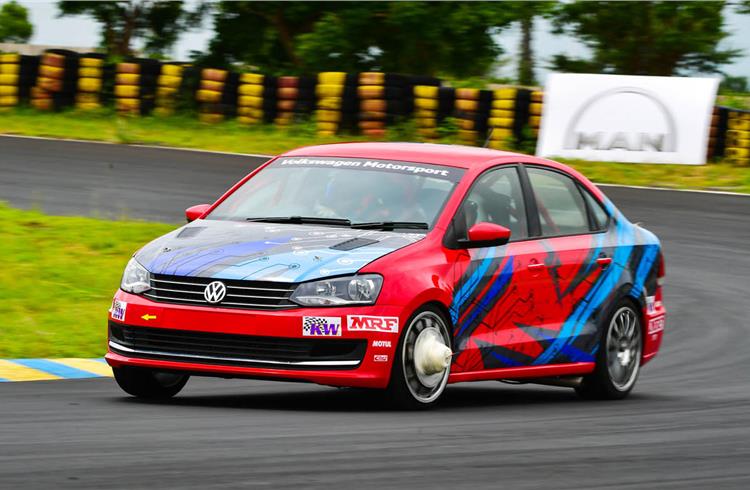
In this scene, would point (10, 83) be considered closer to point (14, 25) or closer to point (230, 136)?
point (230, 136)

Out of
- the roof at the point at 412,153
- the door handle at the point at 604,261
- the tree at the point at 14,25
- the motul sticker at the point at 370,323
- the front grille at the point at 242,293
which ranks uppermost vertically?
the roof at the point at 412,153

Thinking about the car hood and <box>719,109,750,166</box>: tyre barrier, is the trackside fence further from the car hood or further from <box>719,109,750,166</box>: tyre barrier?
the car hood

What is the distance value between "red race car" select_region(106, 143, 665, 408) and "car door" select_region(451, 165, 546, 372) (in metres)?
0.01

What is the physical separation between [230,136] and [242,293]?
1939cm

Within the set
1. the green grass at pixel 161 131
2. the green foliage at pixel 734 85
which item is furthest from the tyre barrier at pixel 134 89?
the green foliage at pixel 734 85

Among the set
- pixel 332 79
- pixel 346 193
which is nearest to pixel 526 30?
pixel 332 79

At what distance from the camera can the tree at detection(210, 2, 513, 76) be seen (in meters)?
31.0

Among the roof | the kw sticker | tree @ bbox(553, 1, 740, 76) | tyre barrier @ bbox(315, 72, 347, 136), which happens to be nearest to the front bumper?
the roof

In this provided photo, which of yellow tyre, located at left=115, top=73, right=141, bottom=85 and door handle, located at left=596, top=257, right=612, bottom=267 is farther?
A: yellow tyre, located at left=115, top=73, right=141, bottom=85

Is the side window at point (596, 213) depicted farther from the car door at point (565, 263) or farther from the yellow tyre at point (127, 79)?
the yellow tyre at point (127, 79)

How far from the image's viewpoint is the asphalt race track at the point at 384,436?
5.43m

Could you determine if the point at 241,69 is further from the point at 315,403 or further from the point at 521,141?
the point at 315,403

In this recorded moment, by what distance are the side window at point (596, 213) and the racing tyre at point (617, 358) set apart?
522 millimetres

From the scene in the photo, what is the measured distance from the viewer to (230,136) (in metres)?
26.4
